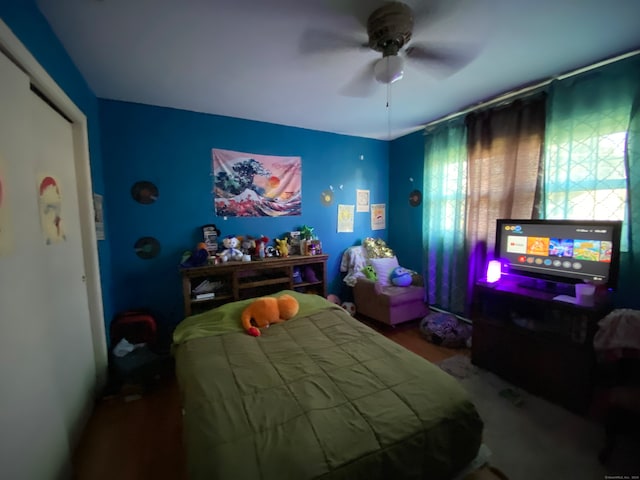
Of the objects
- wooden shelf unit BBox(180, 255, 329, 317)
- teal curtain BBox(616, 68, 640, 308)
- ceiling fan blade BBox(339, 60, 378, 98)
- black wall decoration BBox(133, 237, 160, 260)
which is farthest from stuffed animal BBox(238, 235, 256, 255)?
teal curtain BBox(616, 68, 640, 308)

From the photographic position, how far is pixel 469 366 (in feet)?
7.60

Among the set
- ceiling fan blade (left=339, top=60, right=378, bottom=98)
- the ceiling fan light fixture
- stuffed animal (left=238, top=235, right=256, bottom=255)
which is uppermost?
ceiling fan blade (left=339, top=60, right=378, bottom=98)

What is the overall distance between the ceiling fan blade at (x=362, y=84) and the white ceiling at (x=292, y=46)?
0.05m

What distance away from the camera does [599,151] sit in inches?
75.9

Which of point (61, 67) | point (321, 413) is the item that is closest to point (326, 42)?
point (61, 67)

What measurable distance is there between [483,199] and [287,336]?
237cm

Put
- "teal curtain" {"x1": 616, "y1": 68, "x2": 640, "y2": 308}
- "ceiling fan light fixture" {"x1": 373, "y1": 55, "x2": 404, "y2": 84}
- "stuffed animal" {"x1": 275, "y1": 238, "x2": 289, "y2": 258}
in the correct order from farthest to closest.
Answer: "stuffed animal" {"x1": 275, "y1": 238, "x2": 289, "y2": 258} → "teal curtain" {"x1": 616, "y1": 68, "x2": 640, "y2": 308} → "ceiling fan light fixture" {"x1": 373, "y1": 55, "x2": 404, "y2": 84}

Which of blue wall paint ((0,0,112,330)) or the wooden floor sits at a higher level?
blue wall paint ((0,0,112,330))

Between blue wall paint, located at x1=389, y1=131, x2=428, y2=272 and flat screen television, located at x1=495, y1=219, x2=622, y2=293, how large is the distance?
1.21 meters

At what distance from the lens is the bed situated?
905mm

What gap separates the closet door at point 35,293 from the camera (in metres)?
1.00

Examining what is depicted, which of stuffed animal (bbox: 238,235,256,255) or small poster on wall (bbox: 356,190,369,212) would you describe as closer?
stuffed animal (bbox: 238,235,256,255)

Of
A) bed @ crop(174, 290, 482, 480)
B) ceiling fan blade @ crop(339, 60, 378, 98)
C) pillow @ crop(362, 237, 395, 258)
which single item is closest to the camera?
bed @ crop(174, 290, 482, 480)

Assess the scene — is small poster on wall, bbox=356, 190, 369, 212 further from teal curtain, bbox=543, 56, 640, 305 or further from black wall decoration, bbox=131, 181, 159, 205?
black wall decoration, bbox=131, 181, 159, 205
